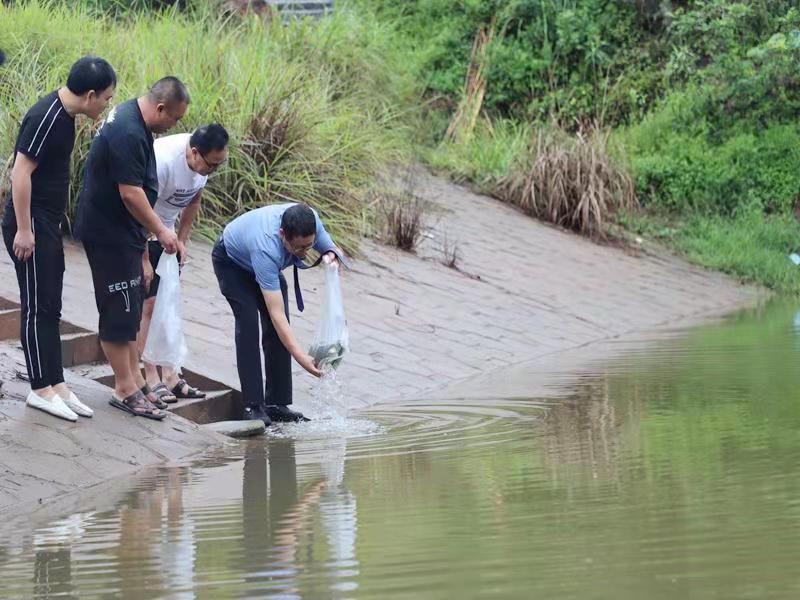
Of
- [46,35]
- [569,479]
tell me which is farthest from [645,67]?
[569,479]

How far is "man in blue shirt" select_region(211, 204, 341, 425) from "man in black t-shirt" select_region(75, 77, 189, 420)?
0.57 m

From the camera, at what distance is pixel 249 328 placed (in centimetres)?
859

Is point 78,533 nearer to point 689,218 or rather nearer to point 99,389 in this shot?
point 99,389

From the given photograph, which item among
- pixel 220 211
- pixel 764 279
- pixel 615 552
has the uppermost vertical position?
pixel 615 552

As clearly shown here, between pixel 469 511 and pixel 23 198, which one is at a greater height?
pixel 23 198

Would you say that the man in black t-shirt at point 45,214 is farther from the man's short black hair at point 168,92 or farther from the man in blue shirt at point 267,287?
the man in blue shirt at point 267,287

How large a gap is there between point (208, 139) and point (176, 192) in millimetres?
495

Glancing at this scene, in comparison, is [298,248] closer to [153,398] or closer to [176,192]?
[176,192]

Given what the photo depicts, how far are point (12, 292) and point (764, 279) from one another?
962 centimetres

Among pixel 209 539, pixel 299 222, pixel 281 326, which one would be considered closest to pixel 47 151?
pixel 299 222

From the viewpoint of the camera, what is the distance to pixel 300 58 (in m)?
17.6

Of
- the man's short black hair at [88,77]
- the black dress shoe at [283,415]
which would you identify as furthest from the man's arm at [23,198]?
the black dress shoe at [283,415]

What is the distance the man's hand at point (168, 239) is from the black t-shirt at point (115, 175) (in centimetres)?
13

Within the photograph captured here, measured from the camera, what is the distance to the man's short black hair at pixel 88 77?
734 cm
